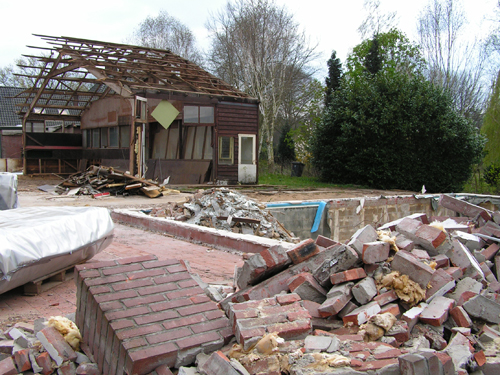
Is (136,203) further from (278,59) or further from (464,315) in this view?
(278,59)

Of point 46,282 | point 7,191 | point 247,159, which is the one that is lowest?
point 46,282

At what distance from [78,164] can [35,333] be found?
23.0m

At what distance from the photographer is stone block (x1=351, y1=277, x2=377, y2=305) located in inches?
129

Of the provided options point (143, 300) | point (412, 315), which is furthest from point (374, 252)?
point (143, 300)

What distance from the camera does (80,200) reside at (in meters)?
13.2

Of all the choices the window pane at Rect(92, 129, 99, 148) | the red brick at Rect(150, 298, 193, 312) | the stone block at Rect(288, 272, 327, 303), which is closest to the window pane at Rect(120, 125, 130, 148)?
the window pane at Rect(92, 129, 99, 148)

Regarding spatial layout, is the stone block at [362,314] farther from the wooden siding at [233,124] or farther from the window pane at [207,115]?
the window pane at [207,115]

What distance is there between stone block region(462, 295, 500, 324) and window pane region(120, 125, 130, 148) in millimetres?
18132

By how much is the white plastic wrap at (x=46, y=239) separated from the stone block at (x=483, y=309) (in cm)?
371

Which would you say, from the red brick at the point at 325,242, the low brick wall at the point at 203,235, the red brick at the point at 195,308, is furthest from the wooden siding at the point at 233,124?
the red brick at the point at 195,308

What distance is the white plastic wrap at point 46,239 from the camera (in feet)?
11.6

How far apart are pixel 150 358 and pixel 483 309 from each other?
→ 271 cm

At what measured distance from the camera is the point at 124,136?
1997cm

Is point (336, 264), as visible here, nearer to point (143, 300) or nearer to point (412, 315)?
point (412, 315)
